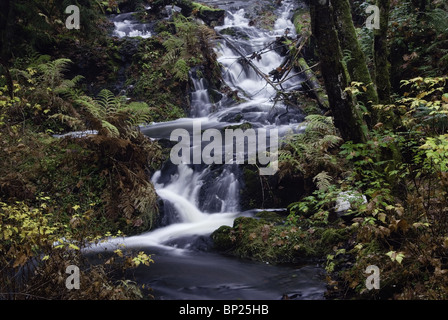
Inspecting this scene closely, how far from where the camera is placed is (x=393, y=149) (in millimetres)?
4094

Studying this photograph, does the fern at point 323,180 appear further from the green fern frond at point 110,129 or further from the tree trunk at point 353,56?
the green fern frond at point 110,129

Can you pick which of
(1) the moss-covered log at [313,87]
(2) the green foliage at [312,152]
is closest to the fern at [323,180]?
(2) the green foliage at [312,152]

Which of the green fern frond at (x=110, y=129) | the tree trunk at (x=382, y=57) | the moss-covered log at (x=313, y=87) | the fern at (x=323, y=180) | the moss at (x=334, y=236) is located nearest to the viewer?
the moss-covered log at (x=313, y=87)

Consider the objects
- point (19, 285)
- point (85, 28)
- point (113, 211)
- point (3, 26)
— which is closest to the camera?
point (19, 285)

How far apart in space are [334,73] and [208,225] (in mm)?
4037

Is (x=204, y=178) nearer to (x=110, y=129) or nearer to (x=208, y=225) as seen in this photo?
(x=208, y=225)

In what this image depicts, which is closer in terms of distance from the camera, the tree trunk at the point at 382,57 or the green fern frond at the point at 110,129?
the tree trunk at the point at 382,57

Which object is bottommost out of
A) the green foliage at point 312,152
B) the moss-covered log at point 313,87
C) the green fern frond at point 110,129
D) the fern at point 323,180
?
the fern at point 323,180

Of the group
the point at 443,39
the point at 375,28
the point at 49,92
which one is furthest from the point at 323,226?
the point at 49,92

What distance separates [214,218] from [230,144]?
2733mm

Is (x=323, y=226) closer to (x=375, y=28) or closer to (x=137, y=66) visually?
(x=375, y=28)

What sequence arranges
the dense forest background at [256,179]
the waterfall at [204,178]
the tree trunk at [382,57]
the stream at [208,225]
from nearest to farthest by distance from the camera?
the dense forest background at [256,179]
the stream at [208,225]
the tree trunk at [382,57]
the waterfall at [204,178]

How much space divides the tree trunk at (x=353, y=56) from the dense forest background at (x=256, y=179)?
2 centimetres

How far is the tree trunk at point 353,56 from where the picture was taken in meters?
4.33
